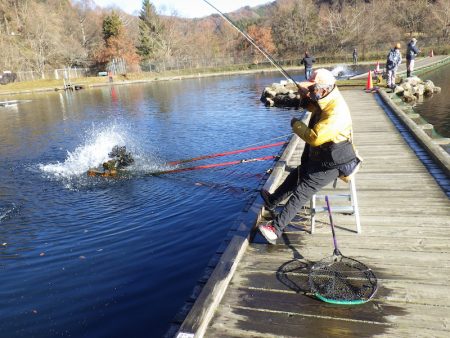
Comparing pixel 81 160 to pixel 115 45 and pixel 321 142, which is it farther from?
pixel 115 45

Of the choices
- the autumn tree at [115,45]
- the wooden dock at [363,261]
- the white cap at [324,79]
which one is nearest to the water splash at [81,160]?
the wooden dock at [363,261]

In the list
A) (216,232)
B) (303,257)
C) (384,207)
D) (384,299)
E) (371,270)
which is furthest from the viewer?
(216,232)

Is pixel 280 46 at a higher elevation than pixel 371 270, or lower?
higher

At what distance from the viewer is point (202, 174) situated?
11.6 meters

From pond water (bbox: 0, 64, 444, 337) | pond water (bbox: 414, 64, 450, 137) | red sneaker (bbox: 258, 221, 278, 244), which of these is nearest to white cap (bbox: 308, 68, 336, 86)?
Answer: red sneaker (bbox: 258, 221, 278, 244)

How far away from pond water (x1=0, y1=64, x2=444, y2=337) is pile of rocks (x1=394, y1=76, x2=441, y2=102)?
7.61 m

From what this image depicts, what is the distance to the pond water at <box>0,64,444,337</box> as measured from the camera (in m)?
5.61

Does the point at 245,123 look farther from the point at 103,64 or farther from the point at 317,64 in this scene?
the point at 103,64

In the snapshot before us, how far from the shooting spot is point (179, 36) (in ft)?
261

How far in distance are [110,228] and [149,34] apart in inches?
2731

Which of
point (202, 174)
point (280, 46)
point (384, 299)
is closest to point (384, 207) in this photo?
point (384, 299)

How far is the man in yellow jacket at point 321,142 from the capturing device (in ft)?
14.1

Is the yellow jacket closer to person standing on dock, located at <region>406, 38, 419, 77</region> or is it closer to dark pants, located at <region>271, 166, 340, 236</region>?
dark pants, located at <region>271, 166, 340, 236</region>

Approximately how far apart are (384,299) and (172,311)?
9.80 feet
